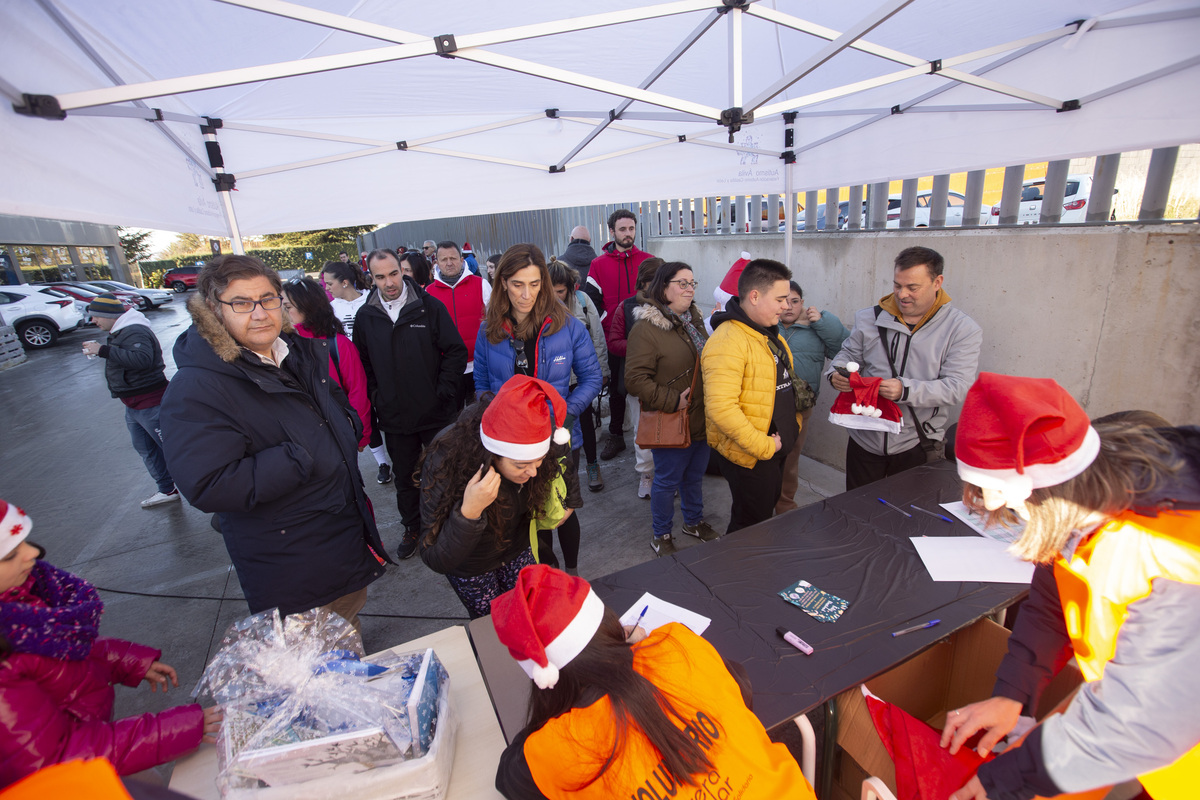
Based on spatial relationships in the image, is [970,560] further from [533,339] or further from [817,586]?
[533,339]

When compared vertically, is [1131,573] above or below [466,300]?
below

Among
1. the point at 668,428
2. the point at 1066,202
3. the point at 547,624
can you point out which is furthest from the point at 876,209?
the point at 547,624

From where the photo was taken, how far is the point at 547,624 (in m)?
1.04

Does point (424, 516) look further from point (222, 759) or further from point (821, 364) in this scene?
point (821, 364)

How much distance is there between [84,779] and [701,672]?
3.29ft

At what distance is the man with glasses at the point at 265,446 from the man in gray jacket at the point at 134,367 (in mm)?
2772

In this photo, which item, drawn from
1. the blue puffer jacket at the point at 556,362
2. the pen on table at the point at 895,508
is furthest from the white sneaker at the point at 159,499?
the pen on table at the point at 895,508

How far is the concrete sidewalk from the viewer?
2.99 meters

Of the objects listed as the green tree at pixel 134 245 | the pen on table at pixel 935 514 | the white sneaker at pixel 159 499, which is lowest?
the white sneaker at pixel 159 499

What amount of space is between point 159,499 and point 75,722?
4292mm

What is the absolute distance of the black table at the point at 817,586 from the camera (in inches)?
57.3

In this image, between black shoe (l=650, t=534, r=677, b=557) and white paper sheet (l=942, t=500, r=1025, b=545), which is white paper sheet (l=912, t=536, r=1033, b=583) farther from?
black shoe (l=650, t=534, r=677, b=557)

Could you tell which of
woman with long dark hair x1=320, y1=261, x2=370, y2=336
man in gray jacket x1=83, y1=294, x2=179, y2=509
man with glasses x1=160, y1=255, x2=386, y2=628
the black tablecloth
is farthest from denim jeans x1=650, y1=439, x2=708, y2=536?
man in gray jacket x1=83, y1=294, x2=179, y2=509

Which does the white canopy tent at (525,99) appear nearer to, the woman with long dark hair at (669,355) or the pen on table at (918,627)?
the woman with long dark hair at (669,355)
